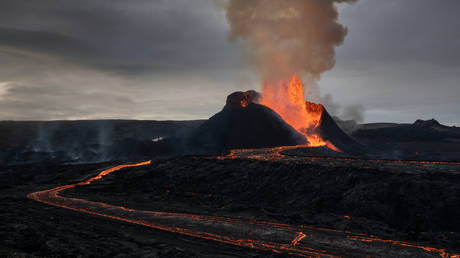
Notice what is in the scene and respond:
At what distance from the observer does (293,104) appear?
10169cm

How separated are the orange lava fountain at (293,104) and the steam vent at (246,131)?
8853 mm

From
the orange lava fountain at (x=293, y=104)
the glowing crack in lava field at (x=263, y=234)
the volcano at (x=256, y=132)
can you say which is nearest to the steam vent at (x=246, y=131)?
the volcano at (x=256, y=132)

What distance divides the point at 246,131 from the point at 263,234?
2458 inches

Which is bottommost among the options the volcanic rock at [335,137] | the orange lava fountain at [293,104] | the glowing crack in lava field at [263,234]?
the glowing crack in lava field at [263,234]

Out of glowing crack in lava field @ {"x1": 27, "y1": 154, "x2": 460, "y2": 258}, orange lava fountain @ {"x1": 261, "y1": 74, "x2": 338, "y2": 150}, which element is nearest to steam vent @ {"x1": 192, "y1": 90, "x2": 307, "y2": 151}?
orange lava fountain @ {"x1": 261, "y1": 74, "x2": 338, "y2": 150}

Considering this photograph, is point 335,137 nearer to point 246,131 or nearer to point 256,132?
point 256,132

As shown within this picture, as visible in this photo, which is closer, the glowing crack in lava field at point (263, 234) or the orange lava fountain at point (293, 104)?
the glowing crack in lava field at point (263, 234)

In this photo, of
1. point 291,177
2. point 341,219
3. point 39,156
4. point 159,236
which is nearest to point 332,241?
point 341,219

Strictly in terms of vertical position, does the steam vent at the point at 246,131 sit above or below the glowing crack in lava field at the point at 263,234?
above

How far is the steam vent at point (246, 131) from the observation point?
8088 centimetres

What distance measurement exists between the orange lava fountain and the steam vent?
8.85m

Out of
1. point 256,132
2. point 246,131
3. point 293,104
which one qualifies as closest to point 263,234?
point 256,132

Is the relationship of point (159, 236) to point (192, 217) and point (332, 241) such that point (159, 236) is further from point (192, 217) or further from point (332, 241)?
point (332, 241)

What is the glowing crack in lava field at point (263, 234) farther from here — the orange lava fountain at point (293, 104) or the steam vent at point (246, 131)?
the orange lava fountain at point (293, 104)
